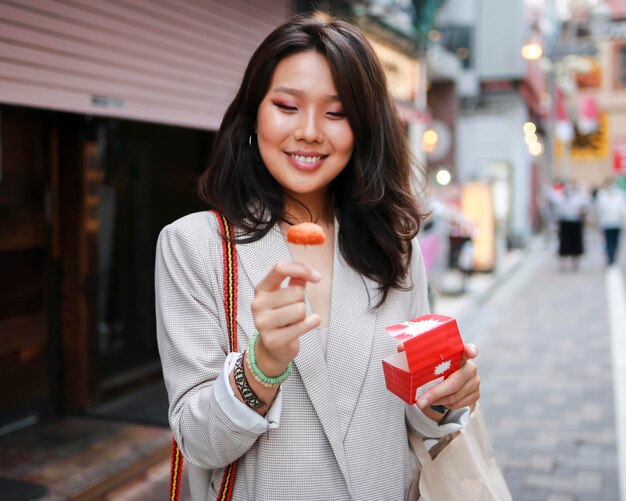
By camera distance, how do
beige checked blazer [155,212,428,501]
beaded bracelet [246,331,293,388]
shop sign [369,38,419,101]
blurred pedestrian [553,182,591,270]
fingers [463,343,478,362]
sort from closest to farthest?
beaded bracelet [246,331,293,388] → beige checked blazer [155,212,428,501] → fingers [463,343,478,362] → shop sign [369,38,419,101] → blurred pedestrian [553,182,591,270]

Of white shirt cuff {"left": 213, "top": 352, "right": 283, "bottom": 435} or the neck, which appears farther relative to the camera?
the neck

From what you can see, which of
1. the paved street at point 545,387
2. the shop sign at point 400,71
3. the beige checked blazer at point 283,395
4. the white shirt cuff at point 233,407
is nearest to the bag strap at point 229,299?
the beige checked blazer at point 283,395

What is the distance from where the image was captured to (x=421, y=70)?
13.6m

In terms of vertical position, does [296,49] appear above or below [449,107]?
below

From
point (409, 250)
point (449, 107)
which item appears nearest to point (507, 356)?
point (409, 250)

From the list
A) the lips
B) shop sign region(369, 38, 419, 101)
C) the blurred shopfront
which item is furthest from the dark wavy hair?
shop sign region(369, 38, 419, 101)

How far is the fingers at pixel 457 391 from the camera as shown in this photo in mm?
1596

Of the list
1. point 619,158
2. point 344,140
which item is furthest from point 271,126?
point 619,158

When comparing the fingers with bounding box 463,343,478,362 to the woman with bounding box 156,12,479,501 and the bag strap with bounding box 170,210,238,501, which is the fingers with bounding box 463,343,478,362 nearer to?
the woman with bounding box 156,12,479,501

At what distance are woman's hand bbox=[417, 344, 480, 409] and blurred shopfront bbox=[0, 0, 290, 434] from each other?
9.61 feet

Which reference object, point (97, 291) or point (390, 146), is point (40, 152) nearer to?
point (97, 291)

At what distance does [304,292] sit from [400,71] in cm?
1135

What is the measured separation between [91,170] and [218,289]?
14.3ft

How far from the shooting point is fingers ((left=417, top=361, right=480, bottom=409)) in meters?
1.60
